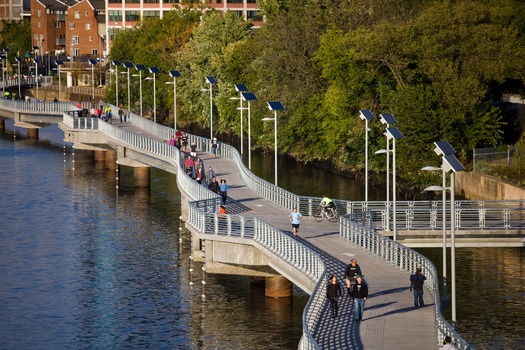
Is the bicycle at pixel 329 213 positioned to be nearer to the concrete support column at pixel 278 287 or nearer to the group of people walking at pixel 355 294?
the concrete support column at pixel 278 287

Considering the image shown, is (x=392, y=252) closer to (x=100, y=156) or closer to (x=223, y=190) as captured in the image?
(x=223, y=190)

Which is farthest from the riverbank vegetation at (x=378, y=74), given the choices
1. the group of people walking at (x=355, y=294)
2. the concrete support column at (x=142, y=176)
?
the group of people walking at (x=355, y=294)

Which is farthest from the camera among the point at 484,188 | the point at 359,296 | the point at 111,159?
the point at 111,159

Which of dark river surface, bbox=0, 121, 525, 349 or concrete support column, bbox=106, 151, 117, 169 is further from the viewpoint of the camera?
concrete support column, bbox=106, 151, 117, 169

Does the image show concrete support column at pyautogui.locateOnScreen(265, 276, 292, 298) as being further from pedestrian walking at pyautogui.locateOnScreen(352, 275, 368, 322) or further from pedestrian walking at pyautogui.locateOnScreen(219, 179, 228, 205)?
pedestrian walking at pyautogui.locateOnScreen(352, 275, 368, 322)

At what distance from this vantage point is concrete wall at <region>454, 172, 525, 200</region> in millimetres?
87625

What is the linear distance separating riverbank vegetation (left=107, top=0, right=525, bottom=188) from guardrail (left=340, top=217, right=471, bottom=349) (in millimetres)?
37338

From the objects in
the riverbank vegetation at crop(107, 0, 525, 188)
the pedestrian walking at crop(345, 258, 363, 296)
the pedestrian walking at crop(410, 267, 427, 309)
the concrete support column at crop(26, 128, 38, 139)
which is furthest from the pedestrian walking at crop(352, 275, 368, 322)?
the concrete support column at crop(26, 128, 38, 139)

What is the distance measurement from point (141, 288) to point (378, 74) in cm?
4267

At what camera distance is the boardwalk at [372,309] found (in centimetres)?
A: 4647

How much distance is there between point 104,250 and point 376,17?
143 feet

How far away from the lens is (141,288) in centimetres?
7088

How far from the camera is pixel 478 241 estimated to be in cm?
6675

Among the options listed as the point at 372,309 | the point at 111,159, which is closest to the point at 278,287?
the point at 372,309
